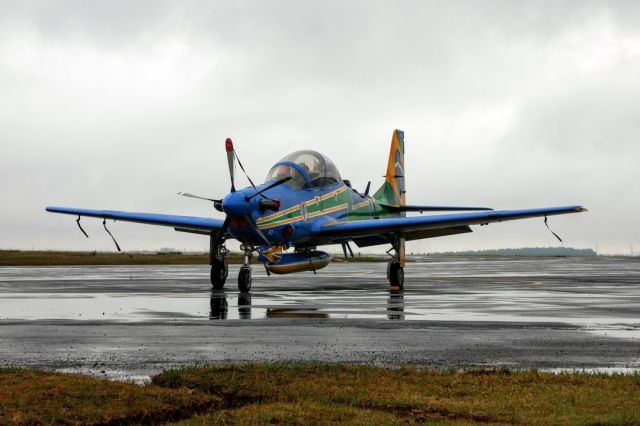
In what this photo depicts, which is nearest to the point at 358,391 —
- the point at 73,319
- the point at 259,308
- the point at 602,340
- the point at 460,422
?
the point at 460,422

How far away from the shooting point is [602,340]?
1172 centimetres

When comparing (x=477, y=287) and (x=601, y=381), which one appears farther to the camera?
(x=477, y=287)

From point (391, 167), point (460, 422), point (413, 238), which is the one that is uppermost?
point (391, 167)

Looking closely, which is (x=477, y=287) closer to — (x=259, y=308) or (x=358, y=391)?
(x=259, y=308)

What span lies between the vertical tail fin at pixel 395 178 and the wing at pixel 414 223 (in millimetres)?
5865

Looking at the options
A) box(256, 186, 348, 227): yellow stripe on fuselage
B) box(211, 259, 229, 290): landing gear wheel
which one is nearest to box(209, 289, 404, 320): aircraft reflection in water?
box(256, 186, 348, 227): yellow stripe on fuselage

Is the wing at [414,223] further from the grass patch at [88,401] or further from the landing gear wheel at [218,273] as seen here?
the grass patch at [88,401]

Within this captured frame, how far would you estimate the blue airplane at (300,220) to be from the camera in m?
23.6

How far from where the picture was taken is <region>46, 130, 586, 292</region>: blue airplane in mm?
23562

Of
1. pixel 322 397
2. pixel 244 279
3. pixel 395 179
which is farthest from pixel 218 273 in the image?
pixel 322 397

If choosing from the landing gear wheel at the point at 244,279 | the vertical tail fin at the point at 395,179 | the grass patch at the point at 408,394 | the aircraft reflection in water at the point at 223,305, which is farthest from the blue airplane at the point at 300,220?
the grass patch at the point at 408,394

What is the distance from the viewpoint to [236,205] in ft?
75.1

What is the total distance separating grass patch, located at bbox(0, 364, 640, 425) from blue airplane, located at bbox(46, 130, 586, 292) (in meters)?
15.0

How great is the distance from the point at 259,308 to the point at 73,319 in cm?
424
